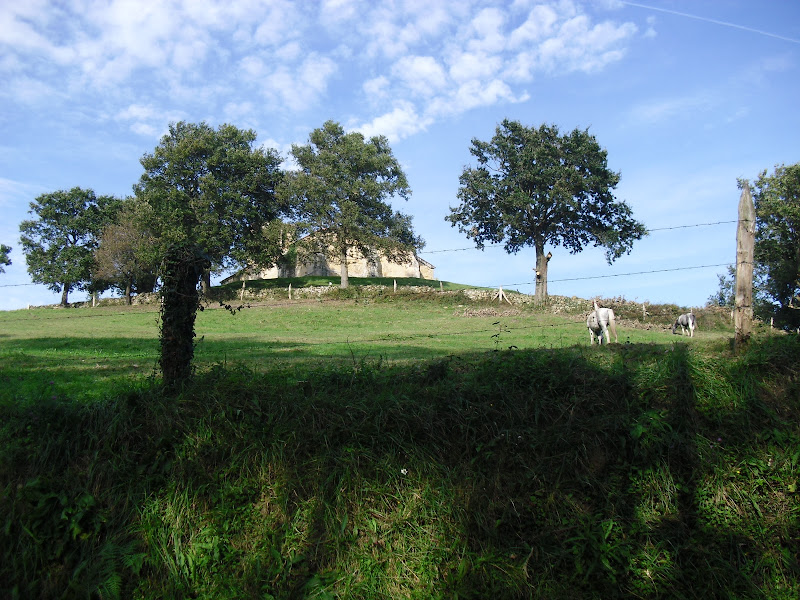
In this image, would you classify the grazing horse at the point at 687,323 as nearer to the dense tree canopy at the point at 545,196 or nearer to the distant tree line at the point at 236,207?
the dense tree canopy at the point at 545,196

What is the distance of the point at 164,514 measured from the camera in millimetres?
6270

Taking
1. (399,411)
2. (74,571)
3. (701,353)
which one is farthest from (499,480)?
(74,571)

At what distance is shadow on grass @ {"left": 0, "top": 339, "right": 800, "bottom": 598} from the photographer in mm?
5750

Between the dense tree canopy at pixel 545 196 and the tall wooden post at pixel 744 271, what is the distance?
3772 centimetres

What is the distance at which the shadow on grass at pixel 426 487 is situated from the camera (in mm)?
5750

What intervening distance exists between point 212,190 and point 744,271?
5172 centimetres

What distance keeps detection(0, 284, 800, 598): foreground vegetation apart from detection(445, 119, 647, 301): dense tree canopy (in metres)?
40.0

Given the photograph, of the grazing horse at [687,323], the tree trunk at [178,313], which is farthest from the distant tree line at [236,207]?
the tree trunk at [178,313]

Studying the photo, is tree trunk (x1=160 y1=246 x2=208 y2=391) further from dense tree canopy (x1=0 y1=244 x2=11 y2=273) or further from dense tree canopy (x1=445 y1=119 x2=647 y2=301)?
dense tree canopy (x1=0 y1=244 x2=11 y2=273)

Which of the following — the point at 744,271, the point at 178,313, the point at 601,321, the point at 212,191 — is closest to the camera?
the point at 178,313

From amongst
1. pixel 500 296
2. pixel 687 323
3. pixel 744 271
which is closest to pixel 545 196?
pixel 500 296

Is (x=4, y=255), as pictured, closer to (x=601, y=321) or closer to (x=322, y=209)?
(x=322, y=209)

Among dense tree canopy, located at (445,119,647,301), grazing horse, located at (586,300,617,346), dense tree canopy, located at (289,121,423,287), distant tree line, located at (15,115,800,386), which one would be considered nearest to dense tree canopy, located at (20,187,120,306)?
distant tree line, located at (15,115,800,386)

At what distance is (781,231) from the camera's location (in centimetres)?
4428
